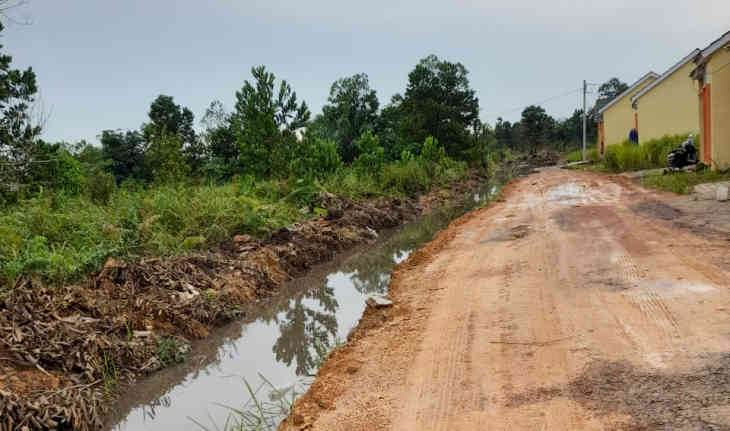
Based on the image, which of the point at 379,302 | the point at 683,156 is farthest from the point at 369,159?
the point at 379,302

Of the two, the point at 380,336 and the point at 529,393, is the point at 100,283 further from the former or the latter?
the point at 529,393

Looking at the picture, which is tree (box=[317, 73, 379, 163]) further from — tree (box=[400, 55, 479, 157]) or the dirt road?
the dirt road

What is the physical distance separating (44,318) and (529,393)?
4728 mm

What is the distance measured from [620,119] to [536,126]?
27.4m

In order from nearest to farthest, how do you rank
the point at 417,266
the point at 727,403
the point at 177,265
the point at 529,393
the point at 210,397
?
the point at 727,403
the point at 529,393
the point at 210,397
the point at 177,265
the point at 417,266

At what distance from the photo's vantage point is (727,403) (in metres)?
2.65

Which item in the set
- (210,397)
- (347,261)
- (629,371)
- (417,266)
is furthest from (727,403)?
(347,261)

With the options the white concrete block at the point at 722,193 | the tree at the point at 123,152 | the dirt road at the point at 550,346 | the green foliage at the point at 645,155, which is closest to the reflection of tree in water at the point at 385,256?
the dirt road at the point at 550,346

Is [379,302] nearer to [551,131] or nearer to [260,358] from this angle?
[260,358]

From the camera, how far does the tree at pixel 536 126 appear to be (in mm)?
59125

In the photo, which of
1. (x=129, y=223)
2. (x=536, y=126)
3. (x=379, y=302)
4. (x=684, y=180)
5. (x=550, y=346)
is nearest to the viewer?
(x=550, y=346)

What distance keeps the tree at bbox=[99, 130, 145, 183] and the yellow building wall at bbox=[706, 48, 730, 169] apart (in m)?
35.8

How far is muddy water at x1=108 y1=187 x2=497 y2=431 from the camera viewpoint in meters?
4.30

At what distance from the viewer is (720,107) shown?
13.4 metres
